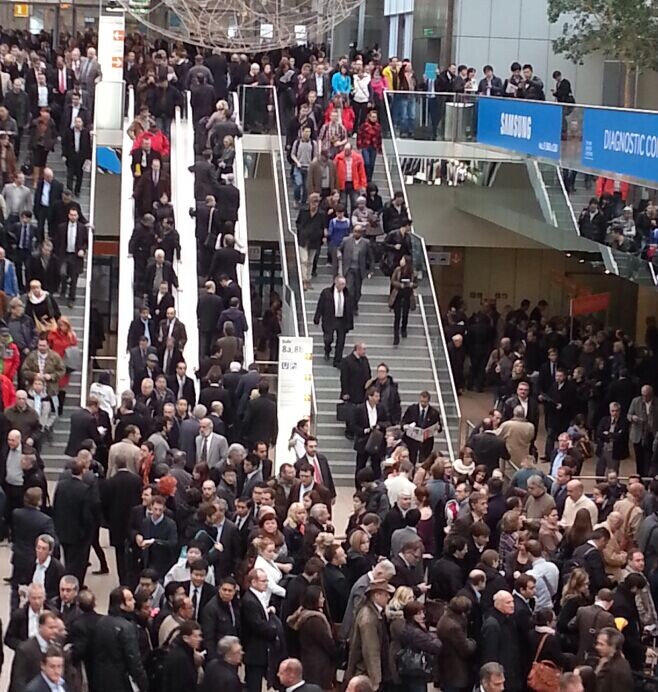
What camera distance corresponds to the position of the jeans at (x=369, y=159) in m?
24.5

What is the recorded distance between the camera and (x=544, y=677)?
1074 centimetres

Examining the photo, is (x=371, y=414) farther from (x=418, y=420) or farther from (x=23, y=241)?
(x=23, y=241)

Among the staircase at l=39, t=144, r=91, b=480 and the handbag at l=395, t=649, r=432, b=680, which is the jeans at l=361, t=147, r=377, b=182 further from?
the handbag at l=395, t=649, r=432, b=680

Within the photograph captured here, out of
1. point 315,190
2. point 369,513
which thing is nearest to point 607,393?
point 315,190

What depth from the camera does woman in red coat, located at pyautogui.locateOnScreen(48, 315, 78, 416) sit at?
18.8 metres

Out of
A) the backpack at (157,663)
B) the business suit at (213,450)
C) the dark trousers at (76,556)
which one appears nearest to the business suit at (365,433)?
Answer: the business suit at (213,450)

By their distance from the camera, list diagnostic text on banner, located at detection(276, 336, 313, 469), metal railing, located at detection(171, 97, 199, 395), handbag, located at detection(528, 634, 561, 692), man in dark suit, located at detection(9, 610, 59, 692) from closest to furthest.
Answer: man in dark suit, located at detection(9, 610, 59, 692) < handbag, located at detection(528, 634, 561, 692) < diagnostic text on banner, located at detection(276, 336, 313, 469) < metal railing, located at detection(171, 97, 199, 395)

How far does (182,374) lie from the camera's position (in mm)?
18078

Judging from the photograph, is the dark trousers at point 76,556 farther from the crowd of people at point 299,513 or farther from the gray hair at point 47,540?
the gray hair at point 47,540

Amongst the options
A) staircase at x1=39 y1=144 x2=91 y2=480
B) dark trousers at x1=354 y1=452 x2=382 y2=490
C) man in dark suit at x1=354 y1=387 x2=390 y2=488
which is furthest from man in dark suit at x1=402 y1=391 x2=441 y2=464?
staircase at x1=39 y1=144 x2=91 y2=480

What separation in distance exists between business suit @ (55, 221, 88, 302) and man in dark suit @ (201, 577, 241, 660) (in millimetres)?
10270

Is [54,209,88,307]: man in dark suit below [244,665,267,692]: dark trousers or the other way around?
the other way around

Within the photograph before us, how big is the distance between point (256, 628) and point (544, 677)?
191cm

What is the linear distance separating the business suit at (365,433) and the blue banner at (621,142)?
169 inches
